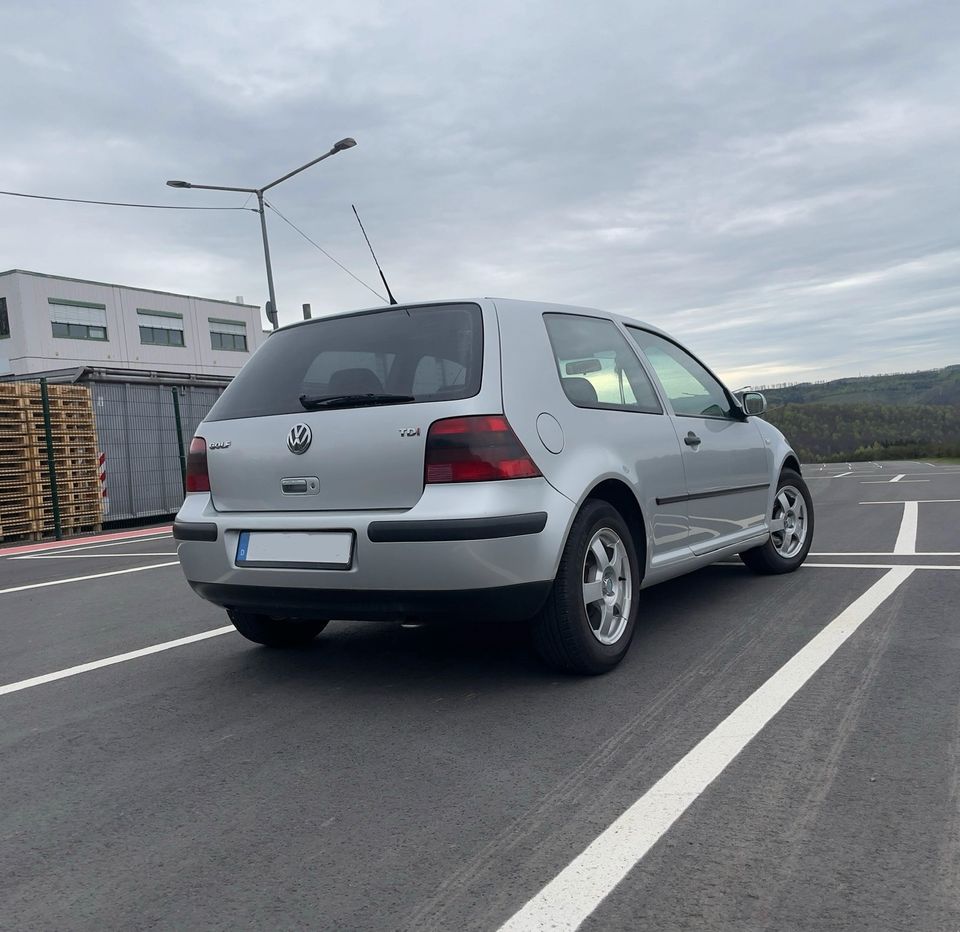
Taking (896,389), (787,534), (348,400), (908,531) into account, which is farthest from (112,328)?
(896,389)

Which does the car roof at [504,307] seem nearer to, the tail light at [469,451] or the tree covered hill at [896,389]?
the tail light at [469,451]

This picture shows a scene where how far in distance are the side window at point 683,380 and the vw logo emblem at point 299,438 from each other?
2.03 metres

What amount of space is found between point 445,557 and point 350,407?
74cm

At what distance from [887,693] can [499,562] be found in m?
1.50

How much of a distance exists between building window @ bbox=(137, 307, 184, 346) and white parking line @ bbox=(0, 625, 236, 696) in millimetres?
44950

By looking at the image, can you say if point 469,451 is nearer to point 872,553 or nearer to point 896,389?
point 872,553

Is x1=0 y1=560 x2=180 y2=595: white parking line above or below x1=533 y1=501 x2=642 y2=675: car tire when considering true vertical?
below

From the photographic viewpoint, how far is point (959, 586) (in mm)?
5617

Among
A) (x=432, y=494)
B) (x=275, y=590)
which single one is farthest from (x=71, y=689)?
(x=432, y=494)

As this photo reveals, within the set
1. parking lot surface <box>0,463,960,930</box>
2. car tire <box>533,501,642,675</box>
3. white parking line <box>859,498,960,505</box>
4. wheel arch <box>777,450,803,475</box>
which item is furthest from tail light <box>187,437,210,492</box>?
white parking line <box>859,498,960,505</box>

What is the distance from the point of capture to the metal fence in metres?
16.9

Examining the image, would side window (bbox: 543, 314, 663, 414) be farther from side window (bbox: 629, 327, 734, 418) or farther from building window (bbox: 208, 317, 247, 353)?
building window (bbox: 208, 317, 247, 353)

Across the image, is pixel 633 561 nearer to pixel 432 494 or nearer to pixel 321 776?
pixel 432 494

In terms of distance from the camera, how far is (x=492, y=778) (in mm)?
2914
